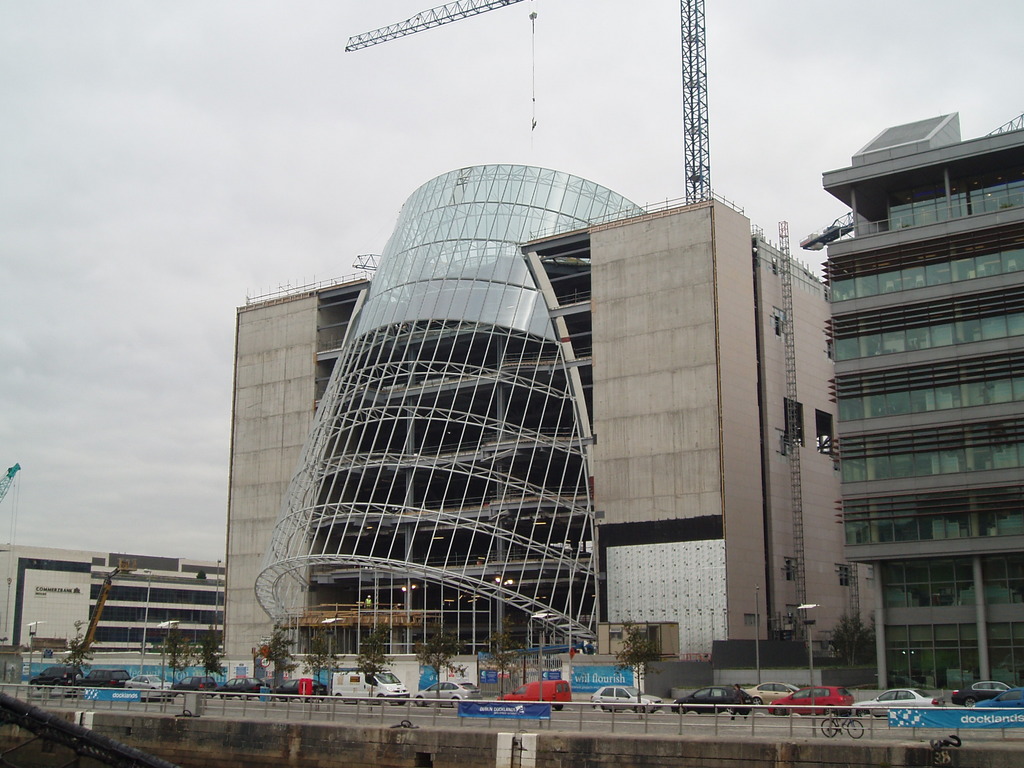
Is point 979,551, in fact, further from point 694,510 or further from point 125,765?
point 125,765

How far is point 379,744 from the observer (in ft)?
150

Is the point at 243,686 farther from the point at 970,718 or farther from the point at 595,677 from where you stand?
the point at 970,718

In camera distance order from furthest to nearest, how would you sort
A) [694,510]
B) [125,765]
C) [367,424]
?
[367,424]
[694,510]
[125,765]

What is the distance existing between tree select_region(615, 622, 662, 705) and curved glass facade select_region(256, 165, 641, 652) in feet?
46.7

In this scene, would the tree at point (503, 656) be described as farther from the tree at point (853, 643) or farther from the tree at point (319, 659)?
the tree at point (853, 643)

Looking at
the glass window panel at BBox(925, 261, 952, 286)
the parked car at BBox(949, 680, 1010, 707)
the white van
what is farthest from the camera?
the glass window panel at BBox(925, 261, 952, 286)

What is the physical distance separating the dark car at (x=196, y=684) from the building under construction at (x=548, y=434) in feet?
30.2

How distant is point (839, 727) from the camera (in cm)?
3825

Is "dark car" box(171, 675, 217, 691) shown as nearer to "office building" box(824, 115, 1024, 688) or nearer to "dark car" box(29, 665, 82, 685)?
"dark car" box(29, 665, 82, 685)

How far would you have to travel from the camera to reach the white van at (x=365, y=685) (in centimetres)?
6662

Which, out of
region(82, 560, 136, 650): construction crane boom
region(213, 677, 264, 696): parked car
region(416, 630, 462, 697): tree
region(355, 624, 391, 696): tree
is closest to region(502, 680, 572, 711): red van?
region(355, 624, 391, 696): tree

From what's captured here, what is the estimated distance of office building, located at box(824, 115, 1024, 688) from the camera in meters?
66.3

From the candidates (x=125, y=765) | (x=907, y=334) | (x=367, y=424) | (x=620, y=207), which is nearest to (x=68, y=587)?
(x=367, y=424)

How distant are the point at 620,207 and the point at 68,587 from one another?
108 meters
